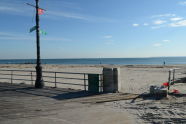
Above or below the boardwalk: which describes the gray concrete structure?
above

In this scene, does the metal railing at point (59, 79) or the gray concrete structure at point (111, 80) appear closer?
the gray concrete structure at point (111, 80)

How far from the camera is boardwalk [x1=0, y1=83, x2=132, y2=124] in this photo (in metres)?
6.45

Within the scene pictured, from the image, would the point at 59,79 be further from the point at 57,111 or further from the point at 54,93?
the point at 57,111

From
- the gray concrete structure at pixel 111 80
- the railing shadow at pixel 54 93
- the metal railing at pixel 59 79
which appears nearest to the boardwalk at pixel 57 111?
the railing shadow at pixel 54 93

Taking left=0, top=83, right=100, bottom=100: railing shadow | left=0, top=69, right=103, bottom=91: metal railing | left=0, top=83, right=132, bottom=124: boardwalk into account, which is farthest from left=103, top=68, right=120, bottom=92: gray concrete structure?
left=0, top=83, right=132, bottom=124: boardwalk

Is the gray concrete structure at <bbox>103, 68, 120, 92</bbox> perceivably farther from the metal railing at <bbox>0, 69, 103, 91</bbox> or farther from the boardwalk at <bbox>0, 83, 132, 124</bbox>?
the boardwalk at <bbox>0, 83, 132, 124</bbox>

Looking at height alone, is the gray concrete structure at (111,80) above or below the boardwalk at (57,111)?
above

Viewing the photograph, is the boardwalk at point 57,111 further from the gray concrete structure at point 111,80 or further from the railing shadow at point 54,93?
the gray concrete structure at point 111,80

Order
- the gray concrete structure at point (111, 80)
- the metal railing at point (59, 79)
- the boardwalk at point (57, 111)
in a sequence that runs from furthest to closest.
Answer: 1. the metal railing at point (59, 79)
2. the gray concrete structure at point (111, 80)
3. the boardwalk at point (57, 111)

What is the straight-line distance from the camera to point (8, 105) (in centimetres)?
849

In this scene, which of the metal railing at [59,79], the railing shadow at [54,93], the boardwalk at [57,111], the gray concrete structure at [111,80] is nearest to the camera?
the boardwalk at [57,111]

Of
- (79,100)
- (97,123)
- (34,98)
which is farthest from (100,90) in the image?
(97,123)

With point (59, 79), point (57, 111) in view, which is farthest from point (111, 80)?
point (59, 79)

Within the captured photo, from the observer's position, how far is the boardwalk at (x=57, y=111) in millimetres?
6453
